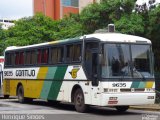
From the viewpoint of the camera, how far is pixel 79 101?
19828 millimetres

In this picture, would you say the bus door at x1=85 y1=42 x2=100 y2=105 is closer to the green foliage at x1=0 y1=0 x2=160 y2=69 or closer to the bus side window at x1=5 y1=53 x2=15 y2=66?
the bus side window at x1=5 y1=53 x2=15 y2=66

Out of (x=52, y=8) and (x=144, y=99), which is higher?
(x=52, y=8)

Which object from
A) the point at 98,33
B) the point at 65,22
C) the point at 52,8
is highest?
the point at 52,8

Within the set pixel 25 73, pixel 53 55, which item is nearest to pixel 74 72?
pixel 53 55

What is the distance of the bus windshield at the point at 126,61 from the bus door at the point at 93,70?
0.42 m

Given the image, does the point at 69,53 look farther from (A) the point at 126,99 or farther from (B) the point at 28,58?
(B) the point at 28,58

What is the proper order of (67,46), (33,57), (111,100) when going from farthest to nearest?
1. (33,57)
2. (67,46)
3. (111,100)

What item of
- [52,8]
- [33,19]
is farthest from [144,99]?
[52,8]

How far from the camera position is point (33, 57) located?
2469 centimetres

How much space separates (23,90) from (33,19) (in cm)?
3149

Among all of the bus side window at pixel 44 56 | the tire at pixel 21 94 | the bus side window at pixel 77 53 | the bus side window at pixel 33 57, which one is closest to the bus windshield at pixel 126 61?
the bus side window at pixel 77 53

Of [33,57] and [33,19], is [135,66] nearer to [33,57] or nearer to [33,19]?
[33,57]

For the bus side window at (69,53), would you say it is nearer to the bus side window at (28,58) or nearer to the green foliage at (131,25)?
the bus side window at (28,58)

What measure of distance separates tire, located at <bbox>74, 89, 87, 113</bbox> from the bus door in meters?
0.86
